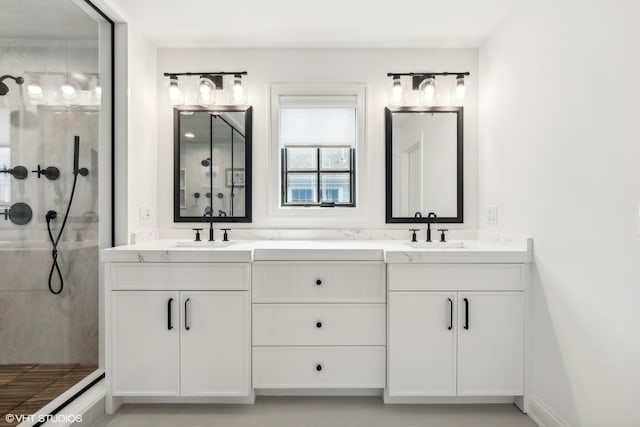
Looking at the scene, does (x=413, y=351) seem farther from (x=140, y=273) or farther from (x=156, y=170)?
(x=156, y=170)

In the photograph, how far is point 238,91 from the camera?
2502 mm

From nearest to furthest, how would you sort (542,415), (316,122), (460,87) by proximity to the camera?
(542,415), (460,87), (316,122)

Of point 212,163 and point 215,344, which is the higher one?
point 212,163

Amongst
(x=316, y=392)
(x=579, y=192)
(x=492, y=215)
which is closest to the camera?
(x=579, y=192)

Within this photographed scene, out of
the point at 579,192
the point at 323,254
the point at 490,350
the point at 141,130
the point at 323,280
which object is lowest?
the point at 490,350

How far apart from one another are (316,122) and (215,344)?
1.62m

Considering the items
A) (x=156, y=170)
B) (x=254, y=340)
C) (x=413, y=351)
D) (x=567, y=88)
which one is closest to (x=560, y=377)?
(x=413, y=351)

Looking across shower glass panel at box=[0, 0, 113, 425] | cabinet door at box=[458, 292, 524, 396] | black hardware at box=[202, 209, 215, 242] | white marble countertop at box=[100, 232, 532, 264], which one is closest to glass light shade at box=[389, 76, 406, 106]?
white marble countertop at box=[100, 232, 532, 264]

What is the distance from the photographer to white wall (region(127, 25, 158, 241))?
222 centimetres

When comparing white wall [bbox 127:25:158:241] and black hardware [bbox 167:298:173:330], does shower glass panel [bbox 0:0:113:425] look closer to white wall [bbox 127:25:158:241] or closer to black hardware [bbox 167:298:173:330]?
white wall [bbox 127:25:158:241]

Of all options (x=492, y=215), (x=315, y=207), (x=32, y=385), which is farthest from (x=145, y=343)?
(x=492, y=215)

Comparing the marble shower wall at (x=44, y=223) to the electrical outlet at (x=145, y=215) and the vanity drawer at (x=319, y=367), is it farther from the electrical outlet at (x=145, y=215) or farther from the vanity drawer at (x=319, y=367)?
the vanity drawer at (x=319, y=367)

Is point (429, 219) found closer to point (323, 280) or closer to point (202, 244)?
point (323, 280)

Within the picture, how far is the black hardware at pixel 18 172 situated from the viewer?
180cm
